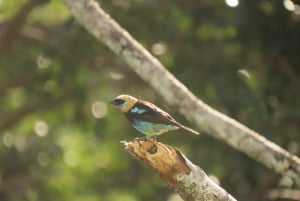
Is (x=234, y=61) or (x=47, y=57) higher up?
(x=234, y=61)

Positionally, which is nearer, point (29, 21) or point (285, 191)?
point (285, 191)

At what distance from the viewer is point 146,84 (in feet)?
29.5

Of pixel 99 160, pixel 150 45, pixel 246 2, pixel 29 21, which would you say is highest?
pixel 246 2

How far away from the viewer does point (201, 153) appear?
9.48 metres

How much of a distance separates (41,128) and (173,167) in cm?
640

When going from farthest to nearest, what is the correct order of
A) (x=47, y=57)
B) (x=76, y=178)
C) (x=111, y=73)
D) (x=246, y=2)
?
(x=76, y=178), (x=111, y=73), (x=47, y=57), (x=246, y=2)

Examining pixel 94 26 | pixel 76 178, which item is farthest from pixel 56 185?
pixel 94 26

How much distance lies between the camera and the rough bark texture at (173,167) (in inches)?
198

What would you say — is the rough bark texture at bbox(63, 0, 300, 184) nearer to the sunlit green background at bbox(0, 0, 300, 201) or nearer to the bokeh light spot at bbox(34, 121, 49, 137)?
the sunlit green background at bbox(0, 0, 300, 201)

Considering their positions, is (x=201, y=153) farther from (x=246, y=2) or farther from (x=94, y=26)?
(x=94, y=26)

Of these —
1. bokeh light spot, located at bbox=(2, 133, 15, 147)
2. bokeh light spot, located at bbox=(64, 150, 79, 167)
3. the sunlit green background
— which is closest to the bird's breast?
the sunlit green background

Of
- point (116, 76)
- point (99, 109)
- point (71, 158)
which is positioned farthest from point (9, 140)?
point (71, 158)

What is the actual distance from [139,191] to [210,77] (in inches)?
120

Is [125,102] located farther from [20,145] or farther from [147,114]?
[20,145]
